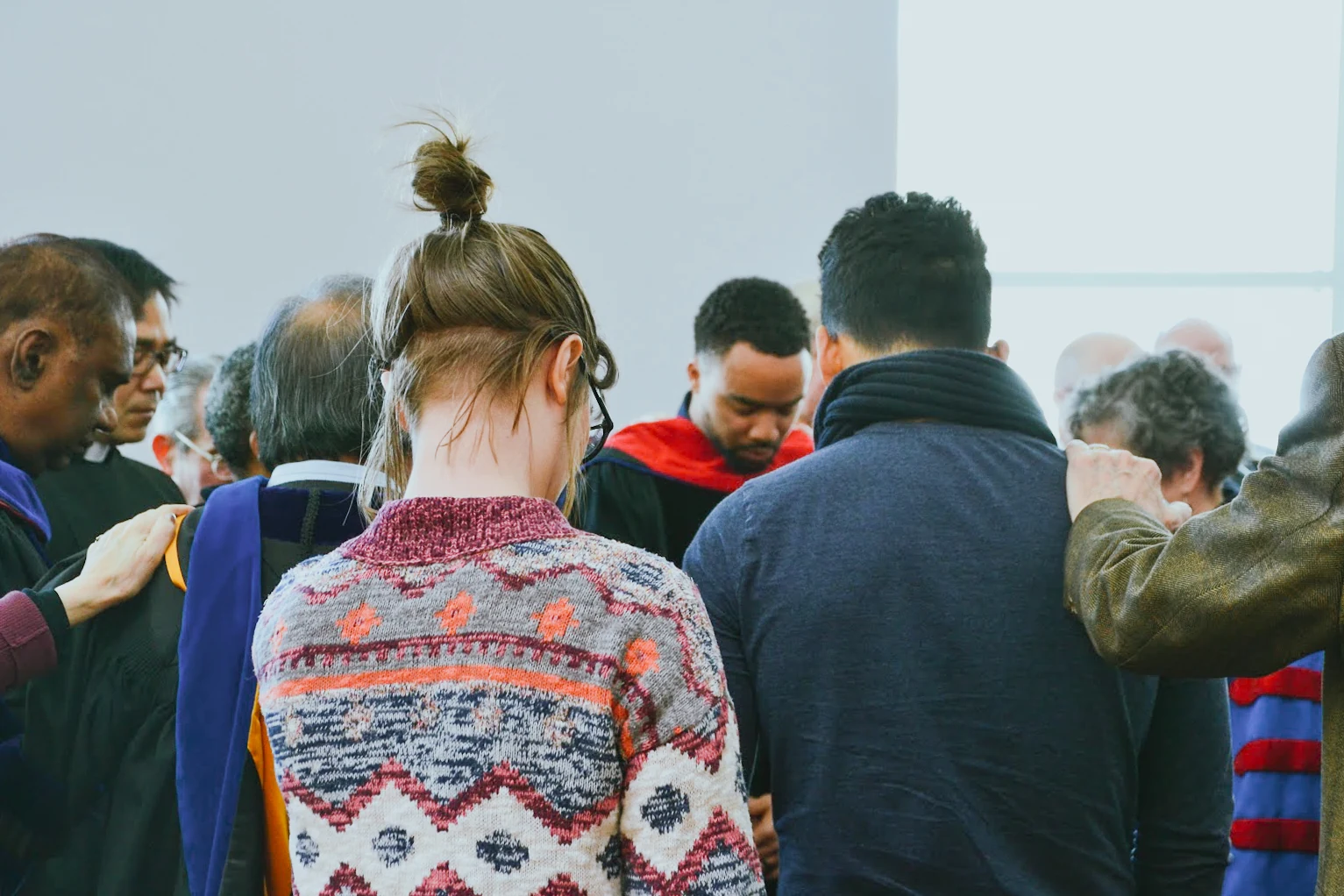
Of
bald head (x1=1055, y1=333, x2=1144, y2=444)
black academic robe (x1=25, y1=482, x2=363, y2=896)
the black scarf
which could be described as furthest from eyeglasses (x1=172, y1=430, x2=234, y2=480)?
bald head (x1=1055, y1=333, x2=1144, y2=444)

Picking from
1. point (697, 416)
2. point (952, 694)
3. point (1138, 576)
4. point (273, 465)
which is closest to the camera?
point (1138, 576)

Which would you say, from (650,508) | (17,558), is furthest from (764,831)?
(650,508)

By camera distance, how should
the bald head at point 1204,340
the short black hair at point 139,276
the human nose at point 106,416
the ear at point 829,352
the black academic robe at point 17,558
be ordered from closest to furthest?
the ear at point 829,352 < the black academic robe at point 17,558 < the human nose at point 106,416 < the short black hair at point 139,276 < the bald head at point 1204,340

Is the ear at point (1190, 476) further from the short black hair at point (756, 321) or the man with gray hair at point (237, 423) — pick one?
the man with gray hair at point (237, 423)

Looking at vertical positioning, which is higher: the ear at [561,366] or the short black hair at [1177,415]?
the ear at [561,366]

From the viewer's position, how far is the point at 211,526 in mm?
1417

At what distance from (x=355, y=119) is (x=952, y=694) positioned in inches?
140

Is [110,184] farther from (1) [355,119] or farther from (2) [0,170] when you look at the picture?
(1) [355,119]

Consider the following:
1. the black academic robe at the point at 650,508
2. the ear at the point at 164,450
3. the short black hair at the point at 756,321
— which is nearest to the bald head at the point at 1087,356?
the short black hair at the point at 756,321

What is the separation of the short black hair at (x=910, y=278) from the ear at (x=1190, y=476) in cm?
61

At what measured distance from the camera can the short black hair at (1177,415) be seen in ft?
6.39

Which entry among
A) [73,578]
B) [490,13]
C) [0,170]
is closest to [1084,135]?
[490,13]

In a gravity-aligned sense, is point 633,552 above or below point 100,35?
below

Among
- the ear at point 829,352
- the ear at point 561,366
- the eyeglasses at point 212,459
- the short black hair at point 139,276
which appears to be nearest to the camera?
the ear at point 561,366
